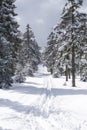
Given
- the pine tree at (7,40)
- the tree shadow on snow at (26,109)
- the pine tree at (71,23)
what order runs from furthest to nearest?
the pine tree at (71,23) < the pine tree at (7,40) < the tree shadow on snow at (26,109)

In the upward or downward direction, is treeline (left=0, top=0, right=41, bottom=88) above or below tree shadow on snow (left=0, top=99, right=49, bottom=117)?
above

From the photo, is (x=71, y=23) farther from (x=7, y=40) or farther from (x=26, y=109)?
(x=26, y=109)

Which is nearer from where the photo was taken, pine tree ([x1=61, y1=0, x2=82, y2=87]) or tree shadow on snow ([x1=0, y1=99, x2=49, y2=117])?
tree shadow on snow ([x1=0, y1=99, x2=49, y2=117])

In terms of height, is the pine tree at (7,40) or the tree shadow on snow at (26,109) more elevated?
the pine tree at (7,40)

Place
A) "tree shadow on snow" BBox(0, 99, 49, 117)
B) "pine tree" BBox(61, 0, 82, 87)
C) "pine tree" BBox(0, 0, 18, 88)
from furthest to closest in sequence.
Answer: "pine tree" BBox(61, 0, 82, 87) → "pine tree" BBox(0, 0, 18, 88) → "tree shadow on snow" BBox(0, 99, 49, 117)

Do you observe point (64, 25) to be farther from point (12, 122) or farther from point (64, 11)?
point (12, 122)

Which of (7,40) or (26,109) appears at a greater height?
(7,40)

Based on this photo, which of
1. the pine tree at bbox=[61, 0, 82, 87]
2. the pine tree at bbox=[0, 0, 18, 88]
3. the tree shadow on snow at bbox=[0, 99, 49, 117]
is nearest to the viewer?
the tree shadow on snow at bbox=[0, 99, 49, 117]

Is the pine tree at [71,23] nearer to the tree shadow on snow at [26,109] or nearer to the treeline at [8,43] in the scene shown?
the treeline at [8,43]

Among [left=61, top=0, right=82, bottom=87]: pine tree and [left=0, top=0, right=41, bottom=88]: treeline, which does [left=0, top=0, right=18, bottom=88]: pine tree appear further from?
[left=61, top=0, right=82, bottom=87]: pine tree

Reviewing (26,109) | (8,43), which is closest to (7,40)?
(8,43)

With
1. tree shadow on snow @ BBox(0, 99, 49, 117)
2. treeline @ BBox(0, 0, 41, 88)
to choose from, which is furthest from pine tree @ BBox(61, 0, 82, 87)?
tree shadow on snow @ BBox(0, 99, 49, 117)

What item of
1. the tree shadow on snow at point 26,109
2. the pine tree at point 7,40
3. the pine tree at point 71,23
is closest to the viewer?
the tree shadow on snow at point 26,109

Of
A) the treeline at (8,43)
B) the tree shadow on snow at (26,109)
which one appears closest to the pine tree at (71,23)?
the treeline at (8,43)
